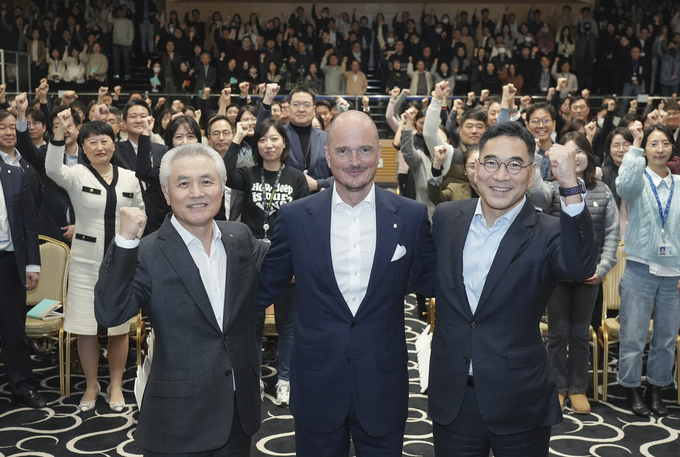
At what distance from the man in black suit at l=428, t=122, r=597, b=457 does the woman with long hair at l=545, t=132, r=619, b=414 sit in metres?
1.96

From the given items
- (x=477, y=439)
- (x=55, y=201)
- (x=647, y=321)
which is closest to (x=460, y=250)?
(x=477, y=439)

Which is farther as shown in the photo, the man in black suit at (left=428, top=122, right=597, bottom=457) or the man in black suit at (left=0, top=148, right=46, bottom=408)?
the man in black suit at (left=0, top=148, right=46, bottom=408)

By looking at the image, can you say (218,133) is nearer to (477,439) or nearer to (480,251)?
(480,251)

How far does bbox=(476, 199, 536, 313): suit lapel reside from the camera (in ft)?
7.25

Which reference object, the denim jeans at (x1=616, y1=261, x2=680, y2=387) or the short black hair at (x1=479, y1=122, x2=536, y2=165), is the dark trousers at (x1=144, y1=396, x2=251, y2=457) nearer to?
the short black hair at (x1=479, y1=122, x2=536, y2=165)

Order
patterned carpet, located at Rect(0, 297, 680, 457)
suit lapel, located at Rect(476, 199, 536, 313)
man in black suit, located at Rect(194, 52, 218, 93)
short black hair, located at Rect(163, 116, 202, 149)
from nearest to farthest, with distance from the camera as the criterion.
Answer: suit lapel, located at Rect(476, 199, 536, 313)
patterned carpet, located at Rect(0, 297, 680, 457)
short black hair, located at Rect(163, 116, 202, 149)
man in black suit, located at Rect(194, 52, 218, 93)

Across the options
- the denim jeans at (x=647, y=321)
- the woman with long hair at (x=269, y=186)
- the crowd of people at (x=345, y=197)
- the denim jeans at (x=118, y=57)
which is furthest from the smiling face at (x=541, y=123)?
the denim jeans at (x=118, y=57)

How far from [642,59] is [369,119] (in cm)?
1419

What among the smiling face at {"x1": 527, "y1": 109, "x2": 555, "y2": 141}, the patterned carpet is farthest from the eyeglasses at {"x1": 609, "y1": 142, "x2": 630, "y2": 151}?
the patterned carpet

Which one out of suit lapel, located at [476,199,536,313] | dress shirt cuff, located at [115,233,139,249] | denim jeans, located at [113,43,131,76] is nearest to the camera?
dress shirt cuff, located at [115,233,139,249]

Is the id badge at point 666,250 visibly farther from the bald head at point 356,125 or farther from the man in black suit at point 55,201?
the man in black suit at point 55,201

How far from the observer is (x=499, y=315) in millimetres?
2232

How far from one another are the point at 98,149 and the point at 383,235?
2483mm

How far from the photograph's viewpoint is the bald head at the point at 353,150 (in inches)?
92.4
